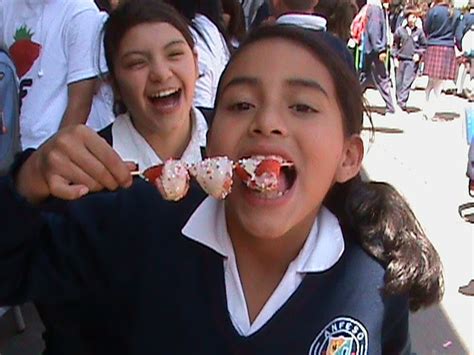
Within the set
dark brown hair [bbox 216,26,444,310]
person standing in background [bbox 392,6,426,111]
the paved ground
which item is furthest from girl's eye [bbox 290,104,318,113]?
person standing in background [bbox 392,6,426,111]

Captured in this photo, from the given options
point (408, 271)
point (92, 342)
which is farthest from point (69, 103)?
point (408, 271)

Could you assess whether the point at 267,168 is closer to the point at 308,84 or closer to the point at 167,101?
the point at 308,84

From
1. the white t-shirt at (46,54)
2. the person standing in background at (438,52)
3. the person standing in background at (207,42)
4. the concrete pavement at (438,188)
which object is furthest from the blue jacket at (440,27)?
the white t-shirt at (46,54)

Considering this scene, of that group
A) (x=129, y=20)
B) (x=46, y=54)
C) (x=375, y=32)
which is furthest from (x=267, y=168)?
(x=375, y=32)

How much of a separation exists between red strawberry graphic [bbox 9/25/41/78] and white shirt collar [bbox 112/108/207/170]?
0.72 m

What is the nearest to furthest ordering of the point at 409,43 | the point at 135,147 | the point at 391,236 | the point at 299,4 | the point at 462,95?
the point at 391,236, the point at 135,147, the point at 299,4, the point at 409,43, the point at 462,95

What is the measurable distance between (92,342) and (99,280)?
147 millimetres

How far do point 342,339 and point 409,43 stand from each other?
32.8 feet

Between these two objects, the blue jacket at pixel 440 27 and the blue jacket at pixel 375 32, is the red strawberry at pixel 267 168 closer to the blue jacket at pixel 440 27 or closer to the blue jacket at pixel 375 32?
the blue jacket at pixel 375 32

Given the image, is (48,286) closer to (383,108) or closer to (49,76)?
(49,76)

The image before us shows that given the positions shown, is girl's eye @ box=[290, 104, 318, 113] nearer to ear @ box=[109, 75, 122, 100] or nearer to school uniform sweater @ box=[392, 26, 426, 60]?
ear @ box=[109, 75, 122, 100]

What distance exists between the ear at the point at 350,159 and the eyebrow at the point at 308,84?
15cm

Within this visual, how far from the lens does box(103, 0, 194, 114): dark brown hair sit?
2.38 meters

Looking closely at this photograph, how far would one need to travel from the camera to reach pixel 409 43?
427 inches
